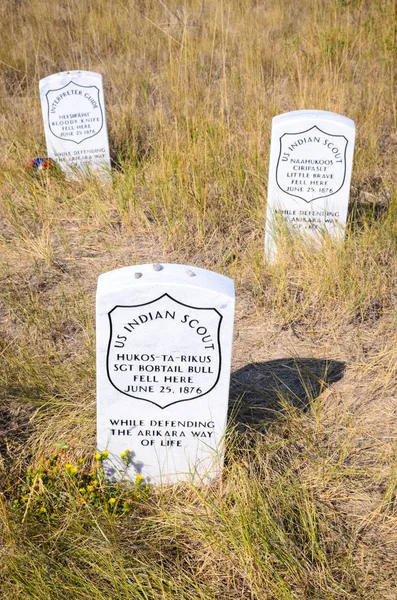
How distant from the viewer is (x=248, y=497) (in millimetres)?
2041

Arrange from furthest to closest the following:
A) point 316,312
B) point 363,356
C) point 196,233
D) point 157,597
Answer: point 196,233, point 316,312, point 363,356, point 157,597

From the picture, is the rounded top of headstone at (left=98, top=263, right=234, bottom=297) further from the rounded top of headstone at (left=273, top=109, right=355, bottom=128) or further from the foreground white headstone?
the foreground white headstone

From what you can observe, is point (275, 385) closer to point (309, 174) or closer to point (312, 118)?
point (309, 174)

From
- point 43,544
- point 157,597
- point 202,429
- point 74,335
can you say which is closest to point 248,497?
point 202,429

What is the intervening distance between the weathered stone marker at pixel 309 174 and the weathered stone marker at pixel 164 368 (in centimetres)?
150

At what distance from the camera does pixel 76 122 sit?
4305 mm

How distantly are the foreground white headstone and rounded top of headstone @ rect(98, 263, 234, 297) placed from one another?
246cm

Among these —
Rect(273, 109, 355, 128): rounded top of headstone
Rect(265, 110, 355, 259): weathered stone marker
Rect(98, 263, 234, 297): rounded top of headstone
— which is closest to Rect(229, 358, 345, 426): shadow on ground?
Rect(98, 263, 234, 297): rounded top of headstone

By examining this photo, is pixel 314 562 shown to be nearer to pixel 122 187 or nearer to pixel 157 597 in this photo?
pixel 157 597

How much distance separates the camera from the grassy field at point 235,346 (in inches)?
74.2

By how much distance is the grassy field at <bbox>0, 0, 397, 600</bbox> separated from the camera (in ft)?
6.18

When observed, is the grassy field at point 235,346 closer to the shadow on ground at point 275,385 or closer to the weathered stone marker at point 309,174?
the shadow on ground at point 275,385

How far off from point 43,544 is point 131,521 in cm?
27

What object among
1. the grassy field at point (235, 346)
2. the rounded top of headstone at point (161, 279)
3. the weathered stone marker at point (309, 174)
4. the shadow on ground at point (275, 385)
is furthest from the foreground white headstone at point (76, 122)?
the rounded top of headstone at point (161, 279)
